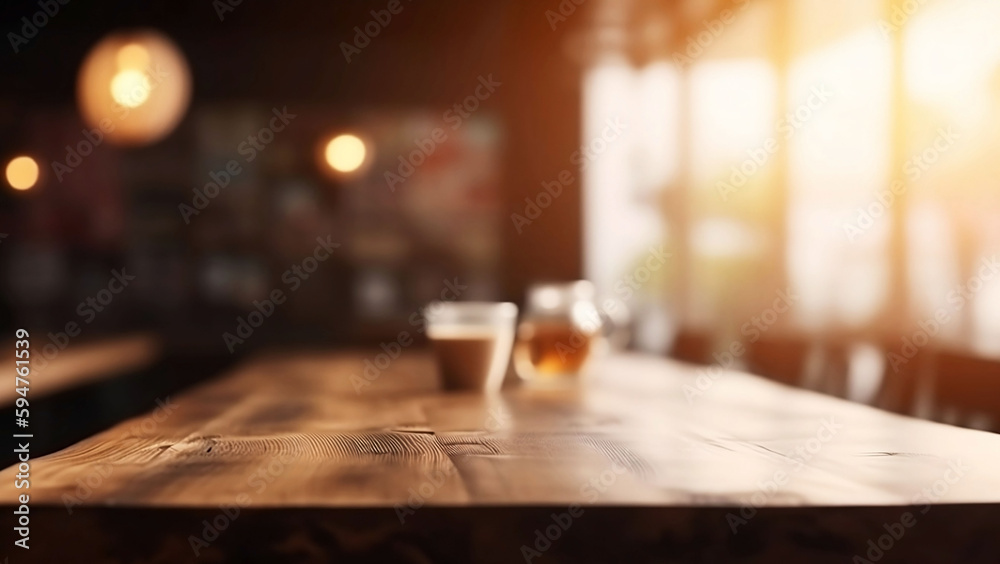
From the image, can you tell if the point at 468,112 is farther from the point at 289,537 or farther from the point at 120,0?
the point at 289,537

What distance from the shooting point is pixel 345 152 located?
4.14 meters

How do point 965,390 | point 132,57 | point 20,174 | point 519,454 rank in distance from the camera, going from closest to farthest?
point 519,454
point 965,390
point 132,57
point 20,174

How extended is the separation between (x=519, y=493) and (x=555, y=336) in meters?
0.86

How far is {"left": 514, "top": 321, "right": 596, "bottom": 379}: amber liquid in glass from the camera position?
1.49 metres

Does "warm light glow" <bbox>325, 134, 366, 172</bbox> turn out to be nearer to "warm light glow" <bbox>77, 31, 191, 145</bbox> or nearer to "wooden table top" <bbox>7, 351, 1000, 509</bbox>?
"warm light glow" <bbox>77, 31, 191, 145</bbox>

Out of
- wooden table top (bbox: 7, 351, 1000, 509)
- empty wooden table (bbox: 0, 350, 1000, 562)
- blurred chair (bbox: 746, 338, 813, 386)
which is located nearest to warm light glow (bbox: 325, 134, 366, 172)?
blurred chair (bbox: 746, 338, 813, 386)

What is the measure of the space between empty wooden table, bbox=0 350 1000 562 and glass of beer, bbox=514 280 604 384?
0.49m

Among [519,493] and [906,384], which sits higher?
[519,493]

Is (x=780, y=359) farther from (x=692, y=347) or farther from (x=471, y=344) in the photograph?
(x=471, y=344)

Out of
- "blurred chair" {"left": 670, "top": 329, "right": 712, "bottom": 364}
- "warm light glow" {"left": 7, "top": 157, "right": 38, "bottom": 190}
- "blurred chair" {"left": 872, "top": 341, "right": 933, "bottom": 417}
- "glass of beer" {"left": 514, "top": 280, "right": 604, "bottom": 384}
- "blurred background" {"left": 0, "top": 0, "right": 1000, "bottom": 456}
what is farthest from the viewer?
"warm light glow" {"left": 7, "top": 157, "right": 38, "bottom": 190}

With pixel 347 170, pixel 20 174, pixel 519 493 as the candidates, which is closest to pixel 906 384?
pixel 519 493

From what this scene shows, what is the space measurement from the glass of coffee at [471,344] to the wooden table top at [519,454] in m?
0.06

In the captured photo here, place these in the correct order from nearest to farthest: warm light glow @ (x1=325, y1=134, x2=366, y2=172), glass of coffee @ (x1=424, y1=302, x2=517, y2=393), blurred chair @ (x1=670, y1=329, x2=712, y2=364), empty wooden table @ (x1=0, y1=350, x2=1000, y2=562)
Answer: empty wooden table @ (x1=0, y1=350, x2=1000, y2=562), glass of coffee @ (x1=424, y1=302, x2=517, y2=393), blurred chair @ (x1=670, y1=329, x2=712, y2=364), warm light glow @ (x1=325, y1=134, x2=366, y2=172)

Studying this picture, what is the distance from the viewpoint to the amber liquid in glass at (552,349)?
58.7 inches
